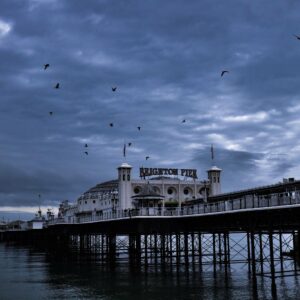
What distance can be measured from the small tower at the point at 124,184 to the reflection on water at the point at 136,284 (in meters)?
49.1

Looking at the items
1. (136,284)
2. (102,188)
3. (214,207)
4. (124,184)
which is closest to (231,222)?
(214,207)

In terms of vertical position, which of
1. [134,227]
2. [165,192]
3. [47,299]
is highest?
[165,192]

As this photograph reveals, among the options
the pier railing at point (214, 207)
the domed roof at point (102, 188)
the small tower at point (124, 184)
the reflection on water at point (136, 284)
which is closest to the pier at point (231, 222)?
the pier railing at point (214, 207)

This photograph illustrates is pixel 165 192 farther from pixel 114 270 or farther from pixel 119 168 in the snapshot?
pixel 114 270

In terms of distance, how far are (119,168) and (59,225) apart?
22.1m

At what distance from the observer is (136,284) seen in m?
49.6

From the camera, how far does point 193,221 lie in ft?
195

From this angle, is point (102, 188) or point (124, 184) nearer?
point (124, 184)

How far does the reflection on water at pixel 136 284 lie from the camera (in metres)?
43.2

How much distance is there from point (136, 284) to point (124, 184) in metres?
68.9

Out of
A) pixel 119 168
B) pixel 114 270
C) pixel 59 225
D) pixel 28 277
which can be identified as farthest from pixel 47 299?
pixel 119 168

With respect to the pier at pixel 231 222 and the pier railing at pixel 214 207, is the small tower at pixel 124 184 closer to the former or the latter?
the pier at pixel 231 222

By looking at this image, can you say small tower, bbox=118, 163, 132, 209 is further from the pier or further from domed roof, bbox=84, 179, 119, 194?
domed roof, bbox=84, 179, 119, 194

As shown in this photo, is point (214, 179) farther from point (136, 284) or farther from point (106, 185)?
point (136, 284)
